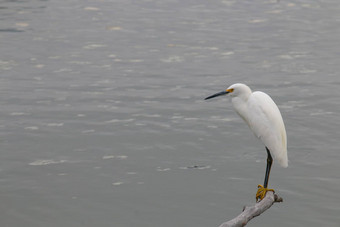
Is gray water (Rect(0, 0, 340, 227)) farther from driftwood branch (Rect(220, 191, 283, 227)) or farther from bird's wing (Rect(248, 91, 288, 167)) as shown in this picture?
driftwood branch (Rect(220, 191, 283, 227))

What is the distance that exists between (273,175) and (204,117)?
414cm

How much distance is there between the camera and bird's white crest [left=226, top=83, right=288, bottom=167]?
10.1m

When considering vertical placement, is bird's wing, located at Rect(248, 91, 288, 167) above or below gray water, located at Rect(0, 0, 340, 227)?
above

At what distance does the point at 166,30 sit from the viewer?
31062 mm

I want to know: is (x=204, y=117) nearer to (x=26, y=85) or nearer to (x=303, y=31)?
(x=26, y=85)

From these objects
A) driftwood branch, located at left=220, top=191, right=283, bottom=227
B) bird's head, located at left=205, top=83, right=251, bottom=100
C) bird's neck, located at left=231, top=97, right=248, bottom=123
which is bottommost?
driftwood branch, located at left=220, top=191, right=283, bottom=227

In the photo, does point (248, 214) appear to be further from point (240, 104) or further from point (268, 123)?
point (240, 104)

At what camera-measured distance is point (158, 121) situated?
1808 cm

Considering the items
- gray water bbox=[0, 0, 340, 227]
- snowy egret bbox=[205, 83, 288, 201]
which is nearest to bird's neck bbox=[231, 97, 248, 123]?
snowy egret bbox=[205, 83, 288, 201]

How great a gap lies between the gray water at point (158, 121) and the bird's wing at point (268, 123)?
2.85m

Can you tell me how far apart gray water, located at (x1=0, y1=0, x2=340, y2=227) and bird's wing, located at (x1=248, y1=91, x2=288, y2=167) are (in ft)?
9.35

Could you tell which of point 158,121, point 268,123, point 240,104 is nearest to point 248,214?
point 268,123

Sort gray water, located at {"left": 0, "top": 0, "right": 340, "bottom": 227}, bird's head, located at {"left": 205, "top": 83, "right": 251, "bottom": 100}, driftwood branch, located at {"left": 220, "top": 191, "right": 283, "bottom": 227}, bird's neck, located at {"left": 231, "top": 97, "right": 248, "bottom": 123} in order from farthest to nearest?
gray water, located at {"left": 0, "top": 0, "right": 340, "bottom": 227} → bird's neck, located at {"left": 231, "top": 97, "right": 248, "bottom": 123} → bird's head, located at {"left": 205, "top": 83, "right": 251, "bottom": 100} → driftwood branch, located at {"left": 220, "top": 191, "right": 283, "bottom": 227}

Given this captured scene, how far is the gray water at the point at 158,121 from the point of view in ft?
43.4
